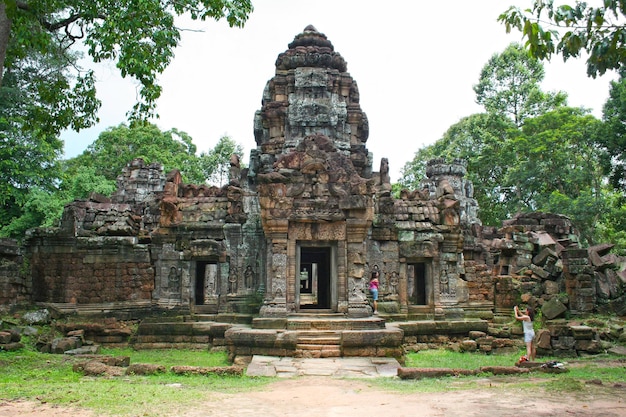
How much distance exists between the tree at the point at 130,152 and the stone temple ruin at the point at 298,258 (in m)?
16.3

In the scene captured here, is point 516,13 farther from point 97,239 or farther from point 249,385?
point 97,239

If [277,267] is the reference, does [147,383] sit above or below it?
below

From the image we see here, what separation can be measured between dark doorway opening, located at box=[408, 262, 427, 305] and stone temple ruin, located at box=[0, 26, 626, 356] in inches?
1.2

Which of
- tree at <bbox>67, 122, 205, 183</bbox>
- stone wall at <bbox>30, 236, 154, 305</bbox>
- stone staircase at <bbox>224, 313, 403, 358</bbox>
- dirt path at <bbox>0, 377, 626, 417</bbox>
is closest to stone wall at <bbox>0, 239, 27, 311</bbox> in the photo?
stone wall at <bbox>30, 236, 154, 305</bbox>

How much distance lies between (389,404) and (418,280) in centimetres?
849

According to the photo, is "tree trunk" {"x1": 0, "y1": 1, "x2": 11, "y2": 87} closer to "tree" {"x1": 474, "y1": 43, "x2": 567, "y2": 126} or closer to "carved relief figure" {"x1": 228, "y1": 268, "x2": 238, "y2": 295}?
"carved relief figure" {"x1": 228, "y1": 268, "x2": 238, "y2": 295}

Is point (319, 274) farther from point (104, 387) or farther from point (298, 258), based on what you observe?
point (104, 387)

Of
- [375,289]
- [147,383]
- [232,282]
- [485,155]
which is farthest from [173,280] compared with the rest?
[485,155]

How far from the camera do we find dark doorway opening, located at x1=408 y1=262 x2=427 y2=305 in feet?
49.1

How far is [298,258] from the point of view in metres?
13.0

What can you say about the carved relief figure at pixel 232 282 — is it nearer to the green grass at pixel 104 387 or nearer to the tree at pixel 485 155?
the green grass at pixel 104 387

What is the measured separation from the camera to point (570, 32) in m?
6.79

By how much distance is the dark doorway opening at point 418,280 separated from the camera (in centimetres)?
1495

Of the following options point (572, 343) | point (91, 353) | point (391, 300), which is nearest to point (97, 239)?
point (91, 353)
